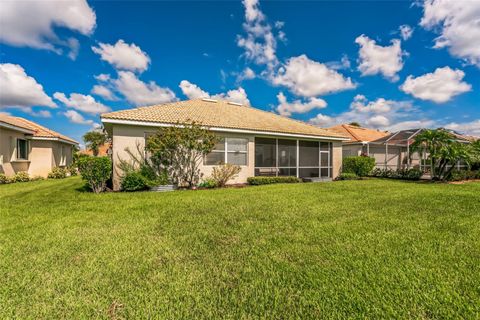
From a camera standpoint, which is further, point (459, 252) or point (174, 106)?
point (174, 106)

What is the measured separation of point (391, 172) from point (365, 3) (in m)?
13.1

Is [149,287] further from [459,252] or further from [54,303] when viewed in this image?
[459,252]

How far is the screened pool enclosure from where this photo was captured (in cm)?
1494

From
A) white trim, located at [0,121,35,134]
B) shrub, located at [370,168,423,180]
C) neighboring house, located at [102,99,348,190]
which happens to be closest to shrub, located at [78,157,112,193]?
neighboring house, located at [102,99,348,190]

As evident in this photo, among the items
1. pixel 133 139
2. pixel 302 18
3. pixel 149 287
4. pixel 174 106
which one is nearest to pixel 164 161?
pixel 133 139

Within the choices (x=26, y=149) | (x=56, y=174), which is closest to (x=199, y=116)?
(x=56, y=174)

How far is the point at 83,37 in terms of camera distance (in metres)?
→ 13.7

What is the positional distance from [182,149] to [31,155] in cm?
1446

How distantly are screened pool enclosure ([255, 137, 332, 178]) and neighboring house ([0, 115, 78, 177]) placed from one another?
16.4 meters

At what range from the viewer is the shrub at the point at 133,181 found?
34.1ft

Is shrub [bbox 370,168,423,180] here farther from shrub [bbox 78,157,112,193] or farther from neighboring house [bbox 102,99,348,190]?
shrub [bbox 78,157,112,193]

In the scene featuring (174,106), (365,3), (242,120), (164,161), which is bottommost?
(164,161)

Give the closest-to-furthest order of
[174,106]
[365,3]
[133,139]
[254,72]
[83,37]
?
[133,139], [365,3], [83,37], [174,106], [254,72]

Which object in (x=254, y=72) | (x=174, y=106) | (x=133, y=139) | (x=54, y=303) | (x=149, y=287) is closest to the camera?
(x=54, y=303)
